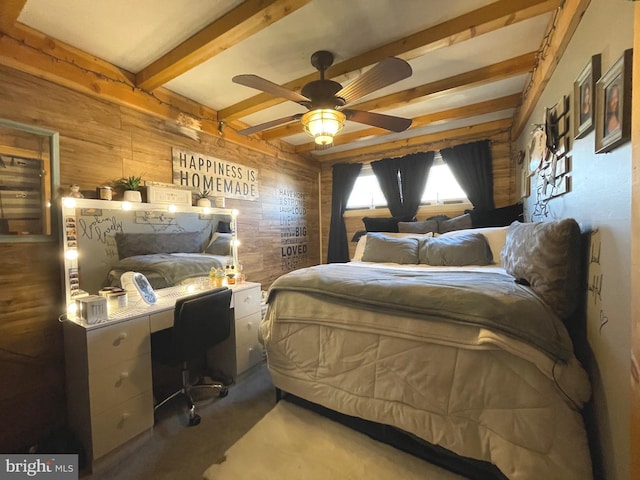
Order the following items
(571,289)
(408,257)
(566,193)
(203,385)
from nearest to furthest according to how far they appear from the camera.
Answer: (571,289) < (566,193) < (203,385) < (408,257)

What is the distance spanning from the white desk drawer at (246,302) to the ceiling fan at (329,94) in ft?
4.41

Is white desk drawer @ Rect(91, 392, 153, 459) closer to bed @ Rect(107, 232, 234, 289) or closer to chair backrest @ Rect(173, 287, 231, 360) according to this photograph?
chair backrest @ Rect(173, 287, 231, 360)

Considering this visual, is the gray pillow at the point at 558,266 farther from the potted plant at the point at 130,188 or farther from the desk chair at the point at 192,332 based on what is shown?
the potted plant at the point at 130,188

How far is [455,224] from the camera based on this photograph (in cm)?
303

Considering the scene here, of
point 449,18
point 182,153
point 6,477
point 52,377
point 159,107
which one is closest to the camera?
point 6,477

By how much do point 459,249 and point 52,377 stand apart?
10.2 ft

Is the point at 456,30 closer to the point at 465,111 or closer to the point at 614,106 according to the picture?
the point at 614,106

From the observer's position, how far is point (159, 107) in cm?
219

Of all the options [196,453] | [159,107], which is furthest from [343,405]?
[159,107]

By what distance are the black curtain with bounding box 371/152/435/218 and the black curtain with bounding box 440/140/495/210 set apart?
31cm

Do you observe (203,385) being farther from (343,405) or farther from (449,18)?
(449,18)

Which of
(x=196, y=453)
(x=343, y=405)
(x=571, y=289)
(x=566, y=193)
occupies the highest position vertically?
(x=566, y=193)

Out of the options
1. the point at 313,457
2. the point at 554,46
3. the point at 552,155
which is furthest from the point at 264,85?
the point at 313,457

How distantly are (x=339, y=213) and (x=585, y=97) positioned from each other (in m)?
3.07
